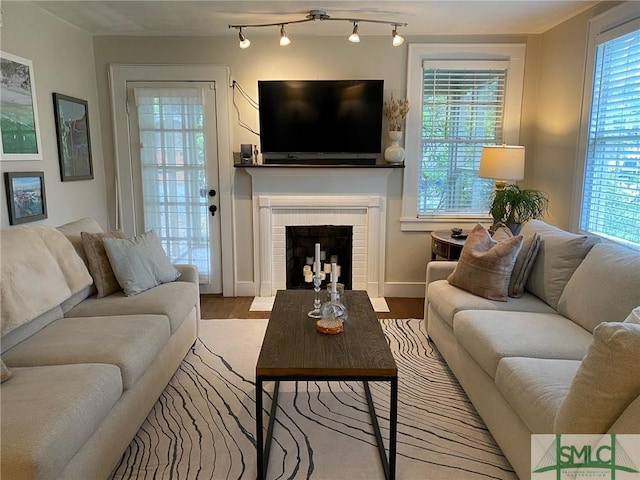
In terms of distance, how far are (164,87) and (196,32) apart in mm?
582

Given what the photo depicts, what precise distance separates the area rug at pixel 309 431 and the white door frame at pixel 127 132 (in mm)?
1613

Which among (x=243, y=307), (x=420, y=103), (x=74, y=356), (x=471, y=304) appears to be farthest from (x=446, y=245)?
(x=74, y=356)

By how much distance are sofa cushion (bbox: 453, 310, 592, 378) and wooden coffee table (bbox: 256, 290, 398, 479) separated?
1.70ft

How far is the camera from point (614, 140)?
3150 mm

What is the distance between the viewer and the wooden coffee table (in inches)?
77.7

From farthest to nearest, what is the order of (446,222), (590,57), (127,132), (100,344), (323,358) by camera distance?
(446,222), (127,132), (590,57), (100,344), (323,358)

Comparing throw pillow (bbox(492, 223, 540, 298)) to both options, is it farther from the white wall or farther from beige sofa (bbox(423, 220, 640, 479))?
the white wall

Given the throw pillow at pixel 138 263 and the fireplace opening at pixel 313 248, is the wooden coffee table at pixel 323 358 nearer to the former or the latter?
the throw pillow at pixel 138 263

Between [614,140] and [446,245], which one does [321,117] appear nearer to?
[446,245]

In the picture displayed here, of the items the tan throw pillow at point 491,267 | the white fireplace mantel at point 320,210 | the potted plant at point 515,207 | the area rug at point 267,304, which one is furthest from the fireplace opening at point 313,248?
the tan throw pillow at point 491,267

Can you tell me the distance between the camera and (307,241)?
4742 mm

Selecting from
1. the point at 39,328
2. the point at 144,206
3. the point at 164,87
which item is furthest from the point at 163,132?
the point at 39,328

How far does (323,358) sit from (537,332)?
1164mm

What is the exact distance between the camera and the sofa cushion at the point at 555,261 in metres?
2.81
